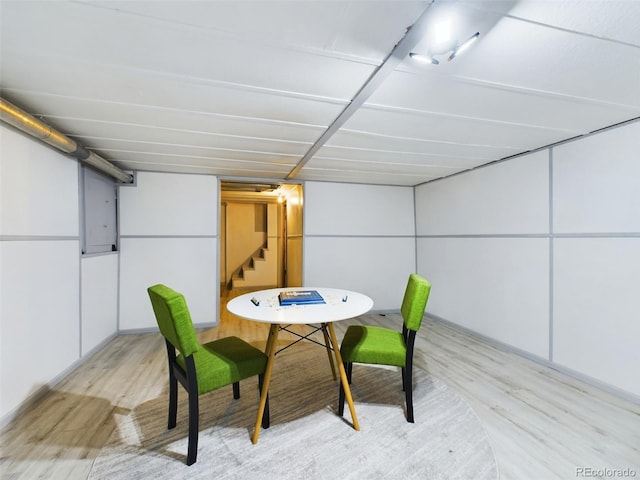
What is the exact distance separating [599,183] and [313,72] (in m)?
2.65

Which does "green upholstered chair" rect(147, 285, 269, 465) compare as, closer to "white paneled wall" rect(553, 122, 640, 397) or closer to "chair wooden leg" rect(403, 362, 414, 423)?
"chair wooden leg" rect(403, 362, 414, 423)

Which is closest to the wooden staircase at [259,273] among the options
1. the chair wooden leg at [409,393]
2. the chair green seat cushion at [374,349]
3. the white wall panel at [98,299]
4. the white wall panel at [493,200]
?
the white wall panel at [98,299]

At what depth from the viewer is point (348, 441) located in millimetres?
1756

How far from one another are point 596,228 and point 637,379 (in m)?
1.22

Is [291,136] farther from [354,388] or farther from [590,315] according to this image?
[590,315]

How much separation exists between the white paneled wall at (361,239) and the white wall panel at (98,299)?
2578mm

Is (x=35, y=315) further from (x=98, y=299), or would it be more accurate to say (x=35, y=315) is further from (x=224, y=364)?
(x=224, y=364)

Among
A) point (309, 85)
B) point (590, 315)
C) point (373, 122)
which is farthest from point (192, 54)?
point (590, 315)

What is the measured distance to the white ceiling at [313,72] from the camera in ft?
3.79

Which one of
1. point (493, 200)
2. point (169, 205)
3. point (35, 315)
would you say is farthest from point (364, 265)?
point (35, 315)

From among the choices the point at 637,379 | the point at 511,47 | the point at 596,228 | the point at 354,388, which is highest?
the point at 511,47

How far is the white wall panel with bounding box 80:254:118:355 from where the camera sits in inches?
114

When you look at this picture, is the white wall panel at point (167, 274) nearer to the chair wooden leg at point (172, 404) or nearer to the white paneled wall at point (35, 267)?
the white paneled wall at point (35, 267)

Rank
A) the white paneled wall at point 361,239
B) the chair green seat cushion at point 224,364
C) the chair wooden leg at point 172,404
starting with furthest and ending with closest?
the white paneled wall at point 361,239 < the chair wooden leg at point 172,404 < the chair green seat cushion at point 224,364
